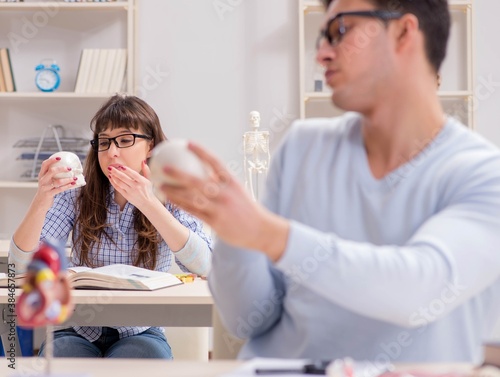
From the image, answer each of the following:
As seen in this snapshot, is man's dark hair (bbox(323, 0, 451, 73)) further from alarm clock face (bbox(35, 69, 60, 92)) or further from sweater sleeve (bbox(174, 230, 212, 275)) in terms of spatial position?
alarm clock face (bbox(35, 69, 60, 92))

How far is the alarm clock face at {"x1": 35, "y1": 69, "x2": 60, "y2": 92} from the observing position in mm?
4289

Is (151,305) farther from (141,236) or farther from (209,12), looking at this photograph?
(209,12)

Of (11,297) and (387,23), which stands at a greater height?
(387,23)

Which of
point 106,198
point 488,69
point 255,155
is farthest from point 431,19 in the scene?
point 488,69

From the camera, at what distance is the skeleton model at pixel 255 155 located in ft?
12.8

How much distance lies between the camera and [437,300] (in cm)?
105

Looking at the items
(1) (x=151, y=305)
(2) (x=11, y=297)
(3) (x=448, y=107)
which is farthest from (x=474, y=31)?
(2) (x=11, y=297)

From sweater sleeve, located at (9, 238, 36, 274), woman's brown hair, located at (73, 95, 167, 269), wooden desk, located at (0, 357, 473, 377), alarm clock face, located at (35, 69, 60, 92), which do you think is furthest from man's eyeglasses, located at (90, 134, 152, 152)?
alarm clock face, located at (35, 69, 60, 92)

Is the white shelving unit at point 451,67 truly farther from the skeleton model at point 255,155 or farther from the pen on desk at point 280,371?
the pen on desk at point 280,371

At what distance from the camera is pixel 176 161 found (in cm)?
90

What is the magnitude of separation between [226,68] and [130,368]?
11.4ft

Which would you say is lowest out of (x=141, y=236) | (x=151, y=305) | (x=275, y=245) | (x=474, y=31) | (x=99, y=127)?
(x=151, y=305)

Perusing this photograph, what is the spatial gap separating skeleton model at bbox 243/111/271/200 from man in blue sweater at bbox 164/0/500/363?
2.57 meters

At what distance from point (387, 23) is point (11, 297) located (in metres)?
1.32
